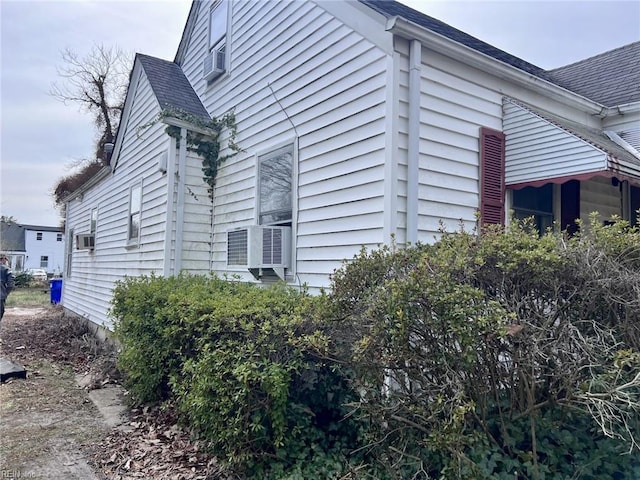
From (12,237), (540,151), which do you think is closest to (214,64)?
(540,151)

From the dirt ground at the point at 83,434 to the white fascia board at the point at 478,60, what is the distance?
409 cm

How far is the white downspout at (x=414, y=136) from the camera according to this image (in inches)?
162

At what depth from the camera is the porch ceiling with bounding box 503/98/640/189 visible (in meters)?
4.46

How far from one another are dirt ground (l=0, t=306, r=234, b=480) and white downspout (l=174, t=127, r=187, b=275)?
6.53 ft

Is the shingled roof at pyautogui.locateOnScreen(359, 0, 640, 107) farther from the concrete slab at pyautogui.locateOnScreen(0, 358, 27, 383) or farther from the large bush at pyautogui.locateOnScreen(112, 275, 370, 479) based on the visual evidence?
the concrete slab at pyautogui.locateOnScreen(0, 358, 27, 383)

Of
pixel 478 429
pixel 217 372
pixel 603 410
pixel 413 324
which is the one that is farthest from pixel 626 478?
pixel 217 372

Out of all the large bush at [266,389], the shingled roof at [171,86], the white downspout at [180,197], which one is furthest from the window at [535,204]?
the shingled roof at [171,86]

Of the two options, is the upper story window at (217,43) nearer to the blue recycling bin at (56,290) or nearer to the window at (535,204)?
the window at (535,204)

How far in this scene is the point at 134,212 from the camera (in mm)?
8883

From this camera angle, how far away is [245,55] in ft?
22.2

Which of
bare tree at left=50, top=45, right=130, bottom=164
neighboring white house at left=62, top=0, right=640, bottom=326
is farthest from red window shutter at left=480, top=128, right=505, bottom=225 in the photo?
bare tree at left=50, top=45, right=130, bottom=164

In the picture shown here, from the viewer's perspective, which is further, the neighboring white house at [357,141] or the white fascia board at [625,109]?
the white fascia board at [625,109]

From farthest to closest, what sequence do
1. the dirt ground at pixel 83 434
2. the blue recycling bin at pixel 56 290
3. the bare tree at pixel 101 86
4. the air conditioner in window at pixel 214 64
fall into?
the bare tree at pixel 101 86 → the blue recycling bin at pixel 56 290 → the air conditioner in window at pixel 214 64 → the dirt ground at pixel 83 434

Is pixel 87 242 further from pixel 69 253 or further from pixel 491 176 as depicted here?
pixel 491 176
